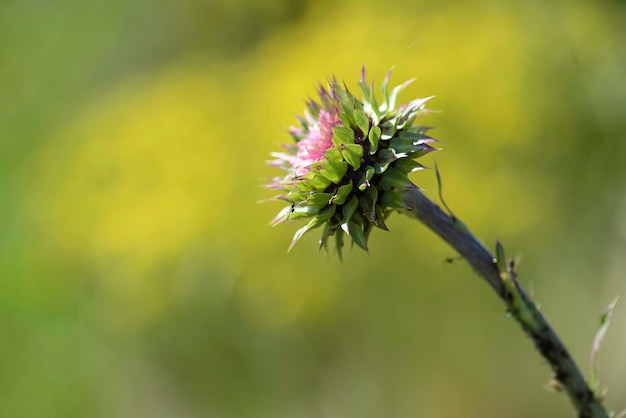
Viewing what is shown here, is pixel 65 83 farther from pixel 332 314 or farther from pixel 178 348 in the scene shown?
pixel 332 314

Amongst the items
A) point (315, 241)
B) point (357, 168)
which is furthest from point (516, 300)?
point (315, 241)

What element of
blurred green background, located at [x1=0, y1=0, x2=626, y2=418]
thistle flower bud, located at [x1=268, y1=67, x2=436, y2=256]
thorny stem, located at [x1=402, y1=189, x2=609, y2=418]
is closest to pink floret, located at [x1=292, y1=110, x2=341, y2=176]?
thistle flower bud, located at [x1=268, y1=67, x2=436, y2=256]

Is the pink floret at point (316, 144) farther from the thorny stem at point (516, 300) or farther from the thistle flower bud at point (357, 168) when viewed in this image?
the thorny stem at point (516, 300)

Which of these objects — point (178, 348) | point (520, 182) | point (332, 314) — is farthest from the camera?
point (178, 348)

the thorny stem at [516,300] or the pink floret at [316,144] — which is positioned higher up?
the pink floret at [316,144]

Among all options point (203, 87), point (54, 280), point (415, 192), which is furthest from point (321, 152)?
point (54, 280)

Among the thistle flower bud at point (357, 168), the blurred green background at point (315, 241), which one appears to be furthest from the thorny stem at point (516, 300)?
the blurred green background at point (315, 241)

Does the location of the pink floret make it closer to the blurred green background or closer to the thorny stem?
the thorny stem
